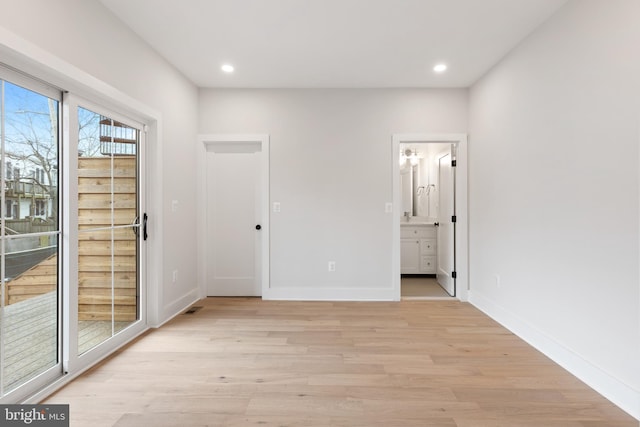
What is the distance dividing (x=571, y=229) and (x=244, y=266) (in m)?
3.30

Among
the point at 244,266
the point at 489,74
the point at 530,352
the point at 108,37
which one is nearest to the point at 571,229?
the point at 530,352

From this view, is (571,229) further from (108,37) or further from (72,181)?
(108,37)

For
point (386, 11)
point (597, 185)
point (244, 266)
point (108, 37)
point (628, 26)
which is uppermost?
point (386, 11)

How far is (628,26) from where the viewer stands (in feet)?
5.85

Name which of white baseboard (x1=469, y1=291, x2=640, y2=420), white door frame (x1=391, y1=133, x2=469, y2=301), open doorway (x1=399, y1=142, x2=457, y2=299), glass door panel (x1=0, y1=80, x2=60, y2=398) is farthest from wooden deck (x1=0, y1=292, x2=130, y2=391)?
open doorway (x1=399, y1=142, x2=457, y2=299)

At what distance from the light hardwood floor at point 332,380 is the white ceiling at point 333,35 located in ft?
8.46

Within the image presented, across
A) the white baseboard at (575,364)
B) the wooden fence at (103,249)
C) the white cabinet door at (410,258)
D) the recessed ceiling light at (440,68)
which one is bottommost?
the white baseboard at (575,364)

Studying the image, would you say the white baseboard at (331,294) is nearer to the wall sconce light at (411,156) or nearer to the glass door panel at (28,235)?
the glass door panel at (28,235)

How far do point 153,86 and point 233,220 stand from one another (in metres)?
1.71

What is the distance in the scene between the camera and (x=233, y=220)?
157 inches

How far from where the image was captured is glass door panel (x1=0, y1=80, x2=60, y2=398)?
1.69 m

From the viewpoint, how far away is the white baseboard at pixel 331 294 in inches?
151

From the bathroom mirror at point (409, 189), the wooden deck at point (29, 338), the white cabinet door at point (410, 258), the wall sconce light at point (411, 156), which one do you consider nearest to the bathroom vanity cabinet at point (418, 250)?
the white cabinet door at point (410, 258)

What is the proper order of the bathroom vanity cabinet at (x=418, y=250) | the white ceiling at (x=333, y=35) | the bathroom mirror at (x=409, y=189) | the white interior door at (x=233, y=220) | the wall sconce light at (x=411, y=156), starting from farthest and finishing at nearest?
the bathroom mirror at (x=409, y=189) → the wall sconce light at (x=411, y=156) → the bathroom vanity cabinet at (x=418, y=250) → the white interior door at (x=233, y=220) → the white ceiling at (x=333, y=35)
